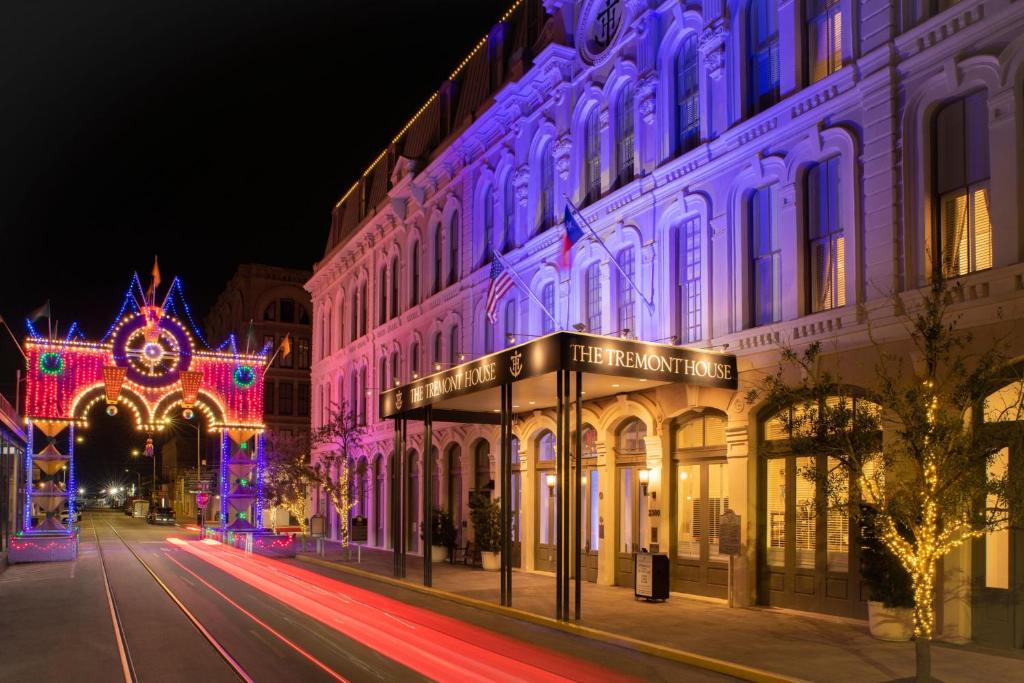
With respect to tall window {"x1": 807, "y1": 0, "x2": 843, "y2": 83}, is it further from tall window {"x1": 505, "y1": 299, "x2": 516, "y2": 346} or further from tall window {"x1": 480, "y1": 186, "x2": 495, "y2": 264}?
tall window {"x1": 480, "y1": 186, "x2": 495, "y2": 264}

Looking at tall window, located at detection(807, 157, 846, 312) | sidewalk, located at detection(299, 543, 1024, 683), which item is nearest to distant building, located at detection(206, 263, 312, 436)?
sidewalk, located at detection(299, 543, 1024, 683)

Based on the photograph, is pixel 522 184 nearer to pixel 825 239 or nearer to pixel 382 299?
pixel 825 239

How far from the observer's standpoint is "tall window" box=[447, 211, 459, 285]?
122 ft

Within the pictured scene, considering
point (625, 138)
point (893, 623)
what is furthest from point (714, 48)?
point (893, 623)

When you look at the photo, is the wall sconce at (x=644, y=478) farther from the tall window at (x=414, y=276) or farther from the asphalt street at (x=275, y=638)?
the tall window at (x=414, y=276)

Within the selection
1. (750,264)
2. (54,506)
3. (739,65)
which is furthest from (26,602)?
(54,506)

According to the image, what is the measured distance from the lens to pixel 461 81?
128 ft

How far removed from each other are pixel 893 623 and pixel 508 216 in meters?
20.2

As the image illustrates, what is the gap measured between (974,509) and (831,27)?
10.7 metres

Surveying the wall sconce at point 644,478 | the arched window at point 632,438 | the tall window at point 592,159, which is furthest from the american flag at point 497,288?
the wall sconce at point 644,478

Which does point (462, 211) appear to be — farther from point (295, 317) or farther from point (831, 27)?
point (295, 317)

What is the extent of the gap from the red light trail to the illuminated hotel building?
16.2 ft

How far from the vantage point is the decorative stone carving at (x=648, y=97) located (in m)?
24.6

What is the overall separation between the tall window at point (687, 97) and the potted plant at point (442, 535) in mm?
15690
